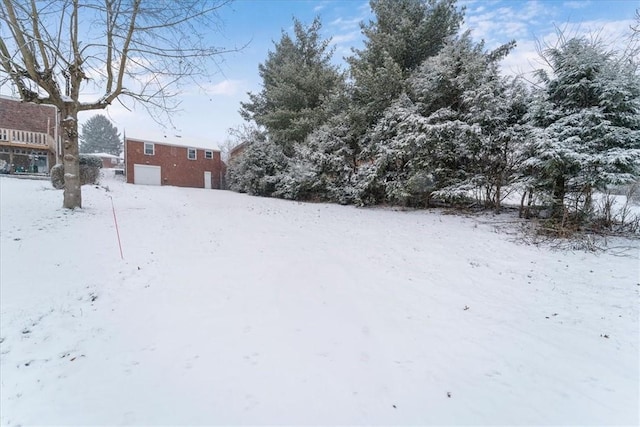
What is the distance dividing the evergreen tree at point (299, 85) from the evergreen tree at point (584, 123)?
974 centimetres

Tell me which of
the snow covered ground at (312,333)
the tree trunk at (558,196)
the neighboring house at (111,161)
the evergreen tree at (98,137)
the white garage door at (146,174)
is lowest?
the snow covered ground at (312,333)

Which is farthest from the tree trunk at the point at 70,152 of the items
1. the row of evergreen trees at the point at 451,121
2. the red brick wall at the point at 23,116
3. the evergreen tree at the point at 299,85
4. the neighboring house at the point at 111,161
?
the neighboring house at the point at 111,161

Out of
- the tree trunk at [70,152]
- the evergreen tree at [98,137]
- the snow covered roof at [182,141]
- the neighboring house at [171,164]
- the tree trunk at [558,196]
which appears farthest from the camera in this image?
the evergreen tree at [98,137]

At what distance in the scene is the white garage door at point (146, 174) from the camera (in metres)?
23.9

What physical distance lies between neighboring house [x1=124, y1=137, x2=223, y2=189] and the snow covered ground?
776 inches

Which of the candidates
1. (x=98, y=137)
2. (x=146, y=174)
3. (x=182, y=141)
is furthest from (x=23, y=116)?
(x=98, y=137)

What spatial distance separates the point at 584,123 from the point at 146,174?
26.5 meters

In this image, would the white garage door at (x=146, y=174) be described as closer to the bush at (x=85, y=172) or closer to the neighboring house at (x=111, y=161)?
the bush at (x=85, y=172)

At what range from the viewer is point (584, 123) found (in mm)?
6629

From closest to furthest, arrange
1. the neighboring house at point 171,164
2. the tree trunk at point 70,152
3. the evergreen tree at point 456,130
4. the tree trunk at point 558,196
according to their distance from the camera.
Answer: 1. the tree trunk at point 558,196
2. the tree trunk at point 70,152
3. the evergreen tree at point 456,130
4. the neighboring house at point 171,164

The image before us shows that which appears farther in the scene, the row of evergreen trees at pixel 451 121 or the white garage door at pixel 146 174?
the white garage door at pixel 146 174

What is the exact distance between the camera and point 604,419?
7.27ft

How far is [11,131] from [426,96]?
2230cm

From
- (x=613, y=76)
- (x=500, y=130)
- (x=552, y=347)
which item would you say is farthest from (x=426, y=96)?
(x=552, y=347)
